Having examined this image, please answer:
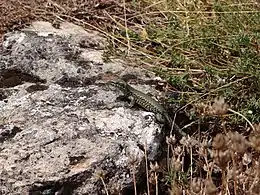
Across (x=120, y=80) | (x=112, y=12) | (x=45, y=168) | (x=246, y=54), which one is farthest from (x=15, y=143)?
(x=112, y=12)

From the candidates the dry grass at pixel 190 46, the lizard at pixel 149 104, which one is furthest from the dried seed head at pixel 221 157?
the lizard at pixel 149 104

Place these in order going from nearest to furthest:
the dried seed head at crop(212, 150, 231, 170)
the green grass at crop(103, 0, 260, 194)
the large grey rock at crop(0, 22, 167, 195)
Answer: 1. the dried seed head at crop(212, 150, 231, 170)
2. the large grey rock at crop(0, 22, 167, 195)
3. the green grass at crop(103, 0, 260, 194)

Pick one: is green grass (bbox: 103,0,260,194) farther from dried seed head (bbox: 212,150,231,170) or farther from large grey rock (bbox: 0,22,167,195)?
dried seed head (bbox: 212,150,231,170)

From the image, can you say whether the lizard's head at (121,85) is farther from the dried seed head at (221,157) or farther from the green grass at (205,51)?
the dried seed head at (221,157)

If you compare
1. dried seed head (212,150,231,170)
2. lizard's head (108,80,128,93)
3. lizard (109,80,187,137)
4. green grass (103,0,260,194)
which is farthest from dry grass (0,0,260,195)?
dried seed head (212,150,231,170)

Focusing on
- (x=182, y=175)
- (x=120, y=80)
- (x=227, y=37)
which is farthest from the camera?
(x=227, y=37)

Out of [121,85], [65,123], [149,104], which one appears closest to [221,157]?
[65,123]

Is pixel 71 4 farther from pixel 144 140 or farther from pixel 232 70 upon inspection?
pixel 144 140
